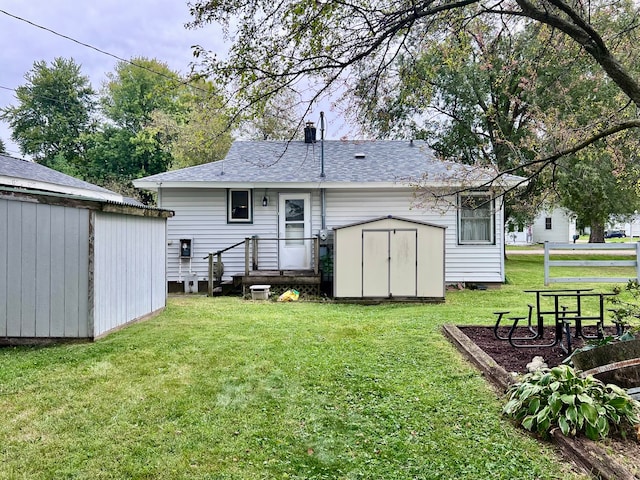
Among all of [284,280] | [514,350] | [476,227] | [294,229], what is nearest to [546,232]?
[476,227]

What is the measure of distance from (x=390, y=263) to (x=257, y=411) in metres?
5.86

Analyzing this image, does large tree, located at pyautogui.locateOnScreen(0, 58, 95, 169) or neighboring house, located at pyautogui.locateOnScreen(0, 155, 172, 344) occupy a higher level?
large tree, located at pyautogui.locateOnScreen(0, 58, 95, 169)

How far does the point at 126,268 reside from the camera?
249 inches

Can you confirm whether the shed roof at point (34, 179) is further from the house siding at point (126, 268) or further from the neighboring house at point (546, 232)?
the neighboring house at point (546, 232)

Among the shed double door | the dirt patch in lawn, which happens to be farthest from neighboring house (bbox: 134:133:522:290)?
the dirt patch in lawn

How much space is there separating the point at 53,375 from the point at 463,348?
14.7 ft

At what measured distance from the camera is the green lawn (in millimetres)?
2502

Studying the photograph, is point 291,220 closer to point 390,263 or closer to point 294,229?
point 294,229

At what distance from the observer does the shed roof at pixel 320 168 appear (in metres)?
10.2

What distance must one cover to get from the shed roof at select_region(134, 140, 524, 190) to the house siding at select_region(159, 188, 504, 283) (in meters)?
0.43

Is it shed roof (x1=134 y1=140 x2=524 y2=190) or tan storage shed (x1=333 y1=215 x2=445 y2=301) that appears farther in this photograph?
shed roof (x1=134 y1=140 x2=524 y2=190)

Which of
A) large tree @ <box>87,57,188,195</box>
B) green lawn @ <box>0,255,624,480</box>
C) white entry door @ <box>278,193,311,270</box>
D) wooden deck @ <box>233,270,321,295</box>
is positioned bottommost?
green lawn @ <box>0,255,624,480</box>

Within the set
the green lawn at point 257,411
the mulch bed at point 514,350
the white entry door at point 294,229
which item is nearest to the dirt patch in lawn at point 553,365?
the mulch bed at point 514,350

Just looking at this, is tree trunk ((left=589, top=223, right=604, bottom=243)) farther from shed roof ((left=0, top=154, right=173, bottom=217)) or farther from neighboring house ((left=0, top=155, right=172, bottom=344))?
neighboring house ((left=0, top=155, right=172, bottom=344))
